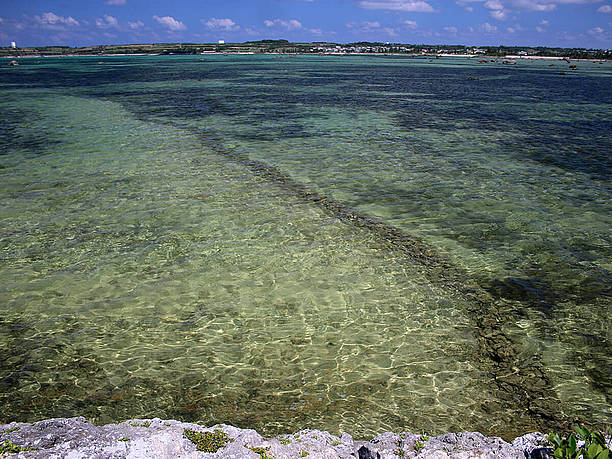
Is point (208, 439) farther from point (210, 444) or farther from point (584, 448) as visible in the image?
point (584, 448)

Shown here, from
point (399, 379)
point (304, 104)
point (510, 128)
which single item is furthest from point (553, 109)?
point (399, 379)

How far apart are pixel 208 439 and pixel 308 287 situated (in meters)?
5.19

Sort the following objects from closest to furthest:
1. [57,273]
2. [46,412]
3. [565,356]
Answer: [46,412], [565,356], [57,273]

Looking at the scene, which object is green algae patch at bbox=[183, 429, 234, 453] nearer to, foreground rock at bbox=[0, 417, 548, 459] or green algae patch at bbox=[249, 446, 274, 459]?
foreground rock at bbox=[0, 417, 548, 459]

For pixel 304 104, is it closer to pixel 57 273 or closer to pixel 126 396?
pixel 57 273

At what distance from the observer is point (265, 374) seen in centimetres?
686

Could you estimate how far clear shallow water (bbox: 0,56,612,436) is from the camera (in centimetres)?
636

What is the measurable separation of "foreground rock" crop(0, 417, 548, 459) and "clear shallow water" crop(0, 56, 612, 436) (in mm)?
1172

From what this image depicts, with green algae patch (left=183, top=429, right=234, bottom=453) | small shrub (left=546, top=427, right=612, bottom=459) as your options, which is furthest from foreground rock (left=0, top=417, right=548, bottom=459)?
small shrub (left=546, top=427, right=612, bottom=459)

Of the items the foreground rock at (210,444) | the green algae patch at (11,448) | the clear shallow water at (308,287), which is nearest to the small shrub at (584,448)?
the foreground rock at (210,444)

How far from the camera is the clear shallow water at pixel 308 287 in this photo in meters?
6.36

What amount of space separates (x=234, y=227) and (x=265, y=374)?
6182 mm

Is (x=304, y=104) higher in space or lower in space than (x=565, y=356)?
higher

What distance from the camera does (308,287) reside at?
948 cm
